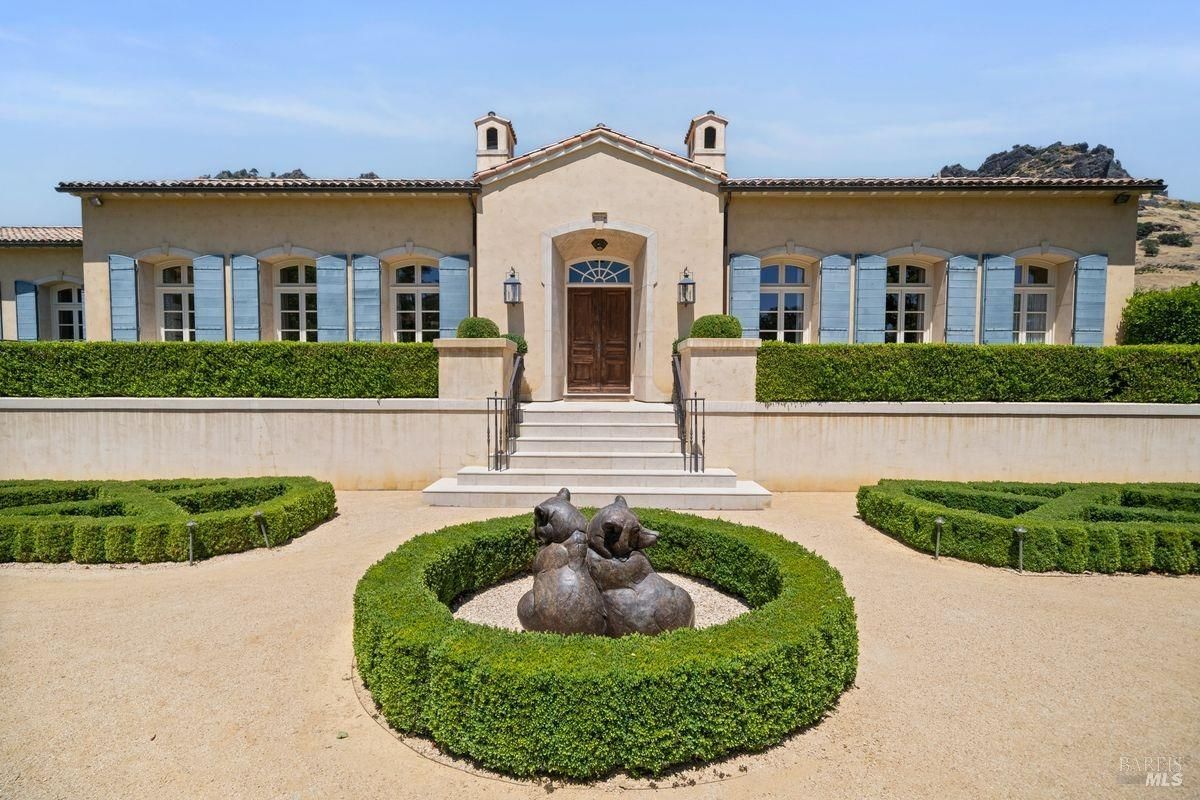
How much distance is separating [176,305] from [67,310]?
4.14 m

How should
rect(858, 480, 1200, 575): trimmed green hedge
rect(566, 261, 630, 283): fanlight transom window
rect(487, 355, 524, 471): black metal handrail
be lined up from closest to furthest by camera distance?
rect(858, 480, 1200, 575): trimmed green hedge, rect(487, 355, 524, 471): black metal handrail, rect(566, 261, 630, 283): fanlight transom window

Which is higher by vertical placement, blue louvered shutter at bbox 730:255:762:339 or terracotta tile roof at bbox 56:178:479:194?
terracotta tile roof at bbox 56:178:479:194

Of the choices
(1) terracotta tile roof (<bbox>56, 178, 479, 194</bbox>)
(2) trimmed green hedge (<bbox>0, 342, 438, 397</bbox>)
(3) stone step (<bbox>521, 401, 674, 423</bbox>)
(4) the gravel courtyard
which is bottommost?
(4) the gravel courtyard

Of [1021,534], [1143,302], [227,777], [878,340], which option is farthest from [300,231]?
[1143,302]

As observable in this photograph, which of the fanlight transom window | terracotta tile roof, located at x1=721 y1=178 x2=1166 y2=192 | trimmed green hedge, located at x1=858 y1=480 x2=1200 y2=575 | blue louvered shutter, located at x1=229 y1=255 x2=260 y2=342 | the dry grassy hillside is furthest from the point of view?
the dry grassy hillside

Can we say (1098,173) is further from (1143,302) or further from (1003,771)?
(1003,771)

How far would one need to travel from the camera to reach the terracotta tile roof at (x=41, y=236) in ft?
45.4

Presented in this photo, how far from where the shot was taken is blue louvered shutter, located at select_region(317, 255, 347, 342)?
12.7m

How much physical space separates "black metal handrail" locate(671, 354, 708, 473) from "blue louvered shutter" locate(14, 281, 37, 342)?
16.2 metres

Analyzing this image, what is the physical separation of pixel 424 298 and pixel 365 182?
8.92ft

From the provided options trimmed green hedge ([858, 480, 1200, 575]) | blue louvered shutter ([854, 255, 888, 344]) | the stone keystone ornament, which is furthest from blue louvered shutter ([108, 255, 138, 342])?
blue louvered shutter ([854, 255, 888, 344])

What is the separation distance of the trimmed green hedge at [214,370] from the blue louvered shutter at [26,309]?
5.71 metres

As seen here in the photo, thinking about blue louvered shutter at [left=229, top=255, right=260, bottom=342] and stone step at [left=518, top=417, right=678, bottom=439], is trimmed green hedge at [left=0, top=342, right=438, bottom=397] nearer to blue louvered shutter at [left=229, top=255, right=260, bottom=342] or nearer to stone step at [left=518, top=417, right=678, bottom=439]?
stone step at [left=518, top=417, right=678, bottom=439]

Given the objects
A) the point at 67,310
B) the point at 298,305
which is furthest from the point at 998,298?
the point at 67,310
